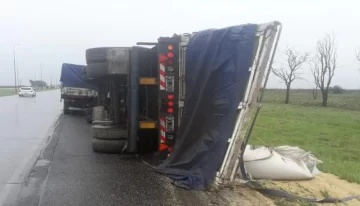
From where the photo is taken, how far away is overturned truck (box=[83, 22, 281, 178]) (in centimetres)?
585

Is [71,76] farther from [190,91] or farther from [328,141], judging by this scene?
[190,91]

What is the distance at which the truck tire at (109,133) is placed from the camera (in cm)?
873

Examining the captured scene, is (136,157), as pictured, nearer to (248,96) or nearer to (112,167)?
(112,167)

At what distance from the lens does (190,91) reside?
6.81 m

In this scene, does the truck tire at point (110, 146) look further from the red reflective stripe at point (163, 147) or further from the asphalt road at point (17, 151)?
the red reflective stripe at point (163, 147)

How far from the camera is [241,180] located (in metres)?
6.30

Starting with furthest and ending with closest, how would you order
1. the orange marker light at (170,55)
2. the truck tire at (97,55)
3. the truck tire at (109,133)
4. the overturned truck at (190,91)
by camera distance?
the truck tire at (109,133)
the truck tire at (97,55)
the orange marker light at (170,55)
the overturned truck at (190,91)

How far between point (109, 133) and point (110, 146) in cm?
30

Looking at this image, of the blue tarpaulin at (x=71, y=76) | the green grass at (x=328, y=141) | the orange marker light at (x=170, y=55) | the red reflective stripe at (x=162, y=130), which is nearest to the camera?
the orange marker light at (x=170, y=55)

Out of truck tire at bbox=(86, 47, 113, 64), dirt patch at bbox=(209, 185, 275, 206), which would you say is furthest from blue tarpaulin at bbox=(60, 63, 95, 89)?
dirt patch at bbox=(209, 185, 275, 206)

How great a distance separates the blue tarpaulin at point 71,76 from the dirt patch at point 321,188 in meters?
17.9

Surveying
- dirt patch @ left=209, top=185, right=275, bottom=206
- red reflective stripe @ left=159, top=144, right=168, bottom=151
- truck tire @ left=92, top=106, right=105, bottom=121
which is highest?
truck tire @ left=92, top=106, right=105, bottom=121

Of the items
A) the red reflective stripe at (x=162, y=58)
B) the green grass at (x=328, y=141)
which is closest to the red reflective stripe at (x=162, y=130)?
the red reflective stripe at (x=162, y=58)

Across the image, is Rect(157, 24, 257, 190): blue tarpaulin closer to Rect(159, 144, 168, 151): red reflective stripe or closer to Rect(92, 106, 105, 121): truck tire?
Rect(159, 144, 168, 151): red reflective stripe
